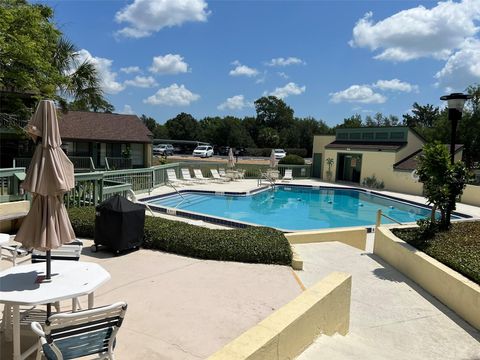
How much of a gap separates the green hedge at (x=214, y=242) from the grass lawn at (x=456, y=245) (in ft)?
9.63

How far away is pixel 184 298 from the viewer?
196 inches

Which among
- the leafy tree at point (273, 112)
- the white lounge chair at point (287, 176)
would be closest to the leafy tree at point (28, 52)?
the white lounge chair at point (287, 176)

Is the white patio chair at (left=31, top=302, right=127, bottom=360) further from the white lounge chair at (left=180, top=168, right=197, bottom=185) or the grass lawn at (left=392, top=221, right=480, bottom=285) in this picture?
the white lounge chair at (left=180, top=168, right=197, bottom=185)

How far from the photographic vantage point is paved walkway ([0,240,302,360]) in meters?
3.77

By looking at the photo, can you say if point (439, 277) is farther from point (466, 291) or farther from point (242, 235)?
point (242, 235)

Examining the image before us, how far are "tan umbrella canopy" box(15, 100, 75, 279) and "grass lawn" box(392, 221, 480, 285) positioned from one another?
617cm

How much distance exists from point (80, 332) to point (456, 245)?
7388mm

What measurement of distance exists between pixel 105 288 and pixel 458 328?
5.20 m

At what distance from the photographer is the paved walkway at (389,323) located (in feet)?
13.5

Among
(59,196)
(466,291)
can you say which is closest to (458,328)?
(466,291)

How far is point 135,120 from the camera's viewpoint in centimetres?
3055

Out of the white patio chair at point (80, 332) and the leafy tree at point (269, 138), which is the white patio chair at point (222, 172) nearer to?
the white patio chair at point (80, 332)

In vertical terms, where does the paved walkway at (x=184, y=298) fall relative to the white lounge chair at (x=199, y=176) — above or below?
below

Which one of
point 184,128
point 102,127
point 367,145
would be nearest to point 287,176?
point 367,145
